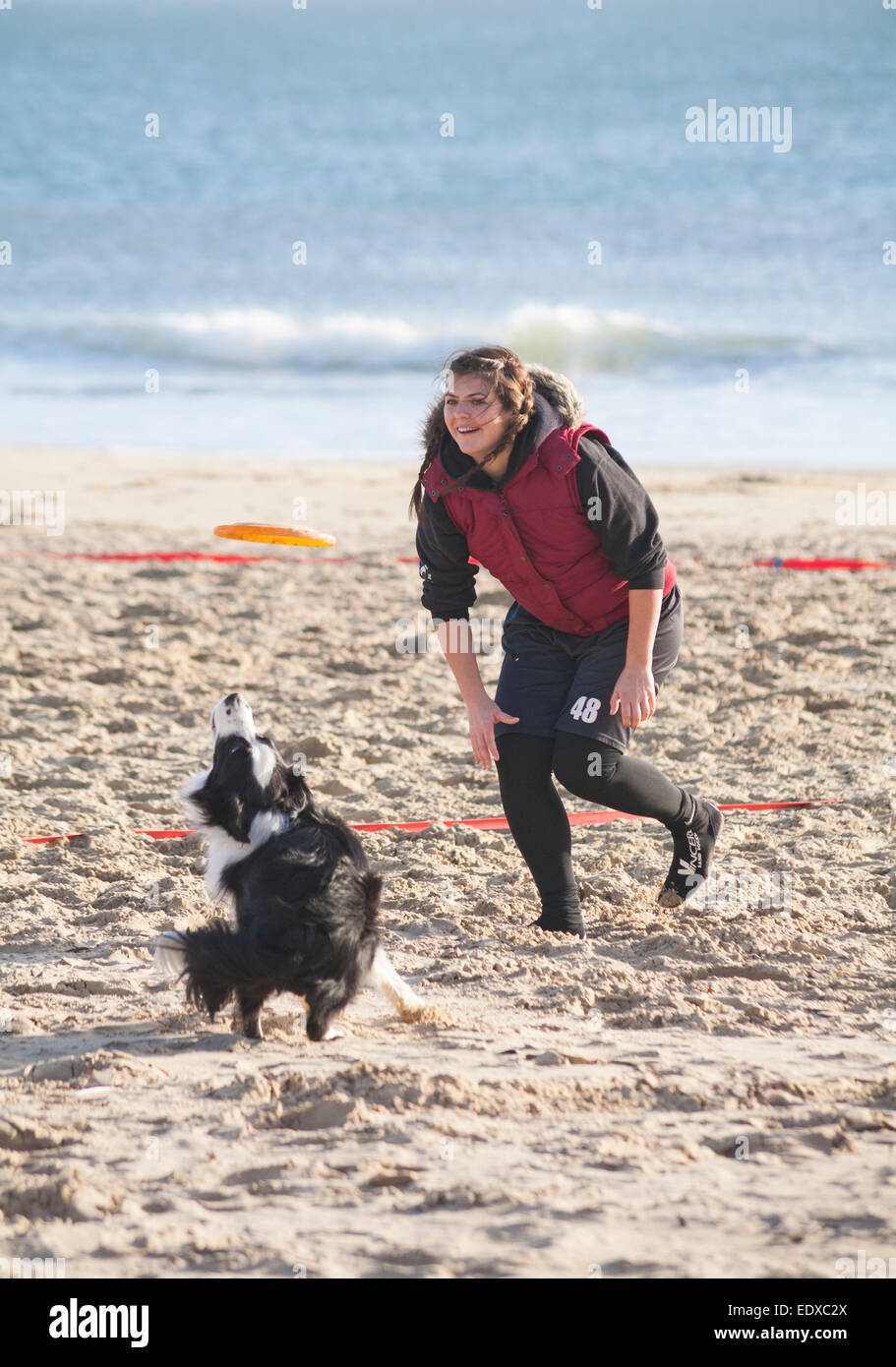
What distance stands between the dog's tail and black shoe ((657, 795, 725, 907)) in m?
1.34

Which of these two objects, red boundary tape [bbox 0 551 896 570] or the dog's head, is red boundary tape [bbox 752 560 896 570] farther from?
the dog's head

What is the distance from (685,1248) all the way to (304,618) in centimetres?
548

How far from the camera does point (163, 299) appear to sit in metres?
21.7

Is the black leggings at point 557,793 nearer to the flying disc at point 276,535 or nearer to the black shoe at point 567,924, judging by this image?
the black shoe at point 567,924

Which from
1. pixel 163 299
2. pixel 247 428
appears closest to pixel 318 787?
pixel 247 428

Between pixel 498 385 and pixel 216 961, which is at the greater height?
pixel 498 385

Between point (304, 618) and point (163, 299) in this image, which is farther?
point (163, 299)

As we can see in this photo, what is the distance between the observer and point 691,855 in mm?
3740

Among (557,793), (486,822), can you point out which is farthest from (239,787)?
(486,822)

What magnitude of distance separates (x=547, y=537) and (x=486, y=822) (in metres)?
1.47

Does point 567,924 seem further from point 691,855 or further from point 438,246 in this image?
point 438,246

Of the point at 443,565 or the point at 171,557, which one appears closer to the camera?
the point at 443,565

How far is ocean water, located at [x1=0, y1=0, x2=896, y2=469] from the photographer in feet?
52.7
